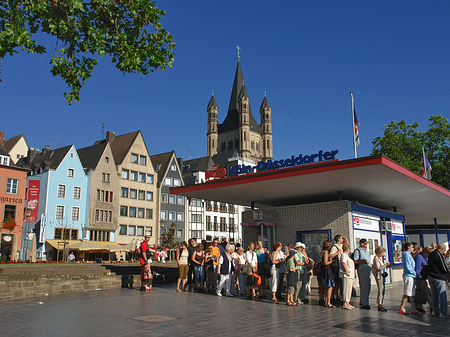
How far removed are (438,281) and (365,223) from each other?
30.5ft

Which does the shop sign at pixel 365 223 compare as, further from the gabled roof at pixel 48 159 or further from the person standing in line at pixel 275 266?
the gabled roof at pixel 48 159

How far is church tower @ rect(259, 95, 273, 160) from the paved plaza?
465ft

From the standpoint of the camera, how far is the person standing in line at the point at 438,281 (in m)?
10.3

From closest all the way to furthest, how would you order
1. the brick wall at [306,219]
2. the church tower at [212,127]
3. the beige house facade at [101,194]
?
the brick wall at [306,219]
the beige house facade at [101,194]
the church tower at [212,127]

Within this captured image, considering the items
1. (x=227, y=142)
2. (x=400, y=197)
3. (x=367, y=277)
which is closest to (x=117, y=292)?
(x=367, y=277)

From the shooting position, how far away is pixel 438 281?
34.5 feet

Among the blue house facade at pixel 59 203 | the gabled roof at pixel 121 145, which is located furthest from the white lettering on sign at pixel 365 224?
the gabled roof at pixel 121 145

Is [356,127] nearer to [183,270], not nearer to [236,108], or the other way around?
[183,270]

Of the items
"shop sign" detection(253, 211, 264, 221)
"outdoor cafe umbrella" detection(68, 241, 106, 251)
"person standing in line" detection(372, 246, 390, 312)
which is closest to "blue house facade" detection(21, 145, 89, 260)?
"outdoor cafe umbrella" detection(68, 241, 106, 251)

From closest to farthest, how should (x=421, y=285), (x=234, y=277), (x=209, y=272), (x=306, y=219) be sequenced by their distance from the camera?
(x=421, y=285) → (x=234, y=277) → (x=209, y=272) → (x=306, y=219)

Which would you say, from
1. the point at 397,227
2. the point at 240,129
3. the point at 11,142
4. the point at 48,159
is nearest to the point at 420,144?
the point at 397,227

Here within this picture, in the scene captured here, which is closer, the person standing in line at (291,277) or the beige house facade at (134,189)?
the person standing in line at (291,277)

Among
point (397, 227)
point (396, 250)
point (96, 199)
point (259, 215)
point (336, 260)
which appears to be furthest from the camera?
point (96, 199)

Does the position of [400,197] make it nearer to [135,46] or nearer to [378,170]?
[378,170]
